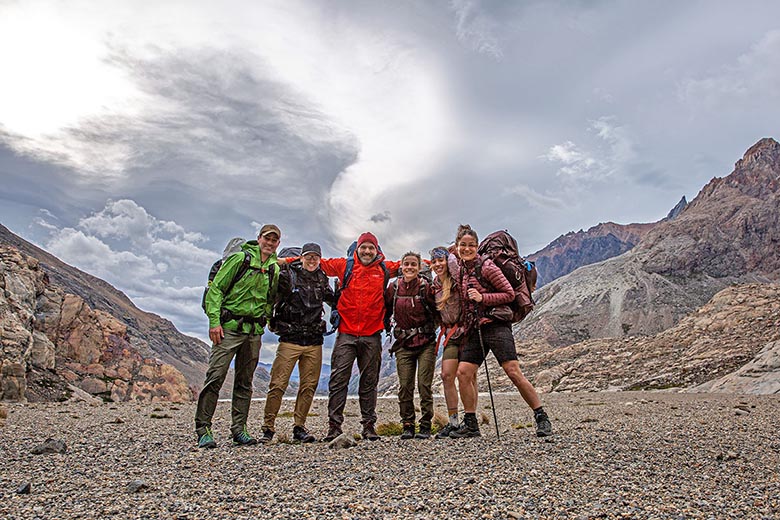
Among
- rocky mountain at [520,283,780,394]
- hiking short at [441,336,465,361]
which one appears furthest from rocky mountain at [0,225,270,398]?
hiking short at [441,336,465,361]

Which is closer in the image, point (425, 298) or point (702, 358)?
point (425, 298)

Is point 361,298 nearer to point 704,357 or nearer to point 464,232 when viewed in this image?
point 464,232

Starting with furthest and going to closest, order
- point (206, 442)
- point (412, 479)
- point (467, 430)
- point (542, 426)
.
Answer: point (467, 430) < point (542, 426) < point (206, 442) < point (412, 479)

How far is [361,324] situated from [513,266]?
2657mm

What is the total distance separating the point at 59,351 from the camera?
24.0 m

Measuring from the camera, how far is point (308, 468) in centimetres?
543

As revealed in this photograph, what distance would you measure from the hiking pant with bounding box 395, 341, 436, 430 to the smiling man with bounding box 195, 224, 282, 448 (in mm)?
2392

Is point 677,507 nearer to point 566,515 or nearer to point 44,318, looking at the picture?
point 566,515

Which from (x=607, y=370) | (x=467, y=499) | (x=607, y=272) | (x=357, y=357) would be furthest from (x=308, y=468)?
(x=607, y=272)

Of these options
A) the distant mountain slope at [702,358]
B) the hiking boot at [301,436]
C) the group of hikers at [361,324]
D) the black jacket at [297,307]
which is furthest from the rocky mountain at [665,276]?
the black jacket at [297,307]

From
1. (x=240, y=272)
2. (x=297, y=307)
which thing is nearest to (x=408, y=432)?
(x=297, y=307)

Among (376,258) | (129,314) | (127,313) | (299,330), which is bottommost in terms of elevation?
(299,330)

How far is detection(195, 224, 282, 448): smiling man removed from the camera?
7160mm

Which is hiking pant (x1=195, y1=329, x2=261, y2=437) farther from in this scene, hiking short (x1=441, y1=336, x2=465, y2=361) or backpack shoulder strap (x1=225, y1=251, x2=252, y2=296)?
hiking short (x1=441, y1=336, x2=465, y2=361)
